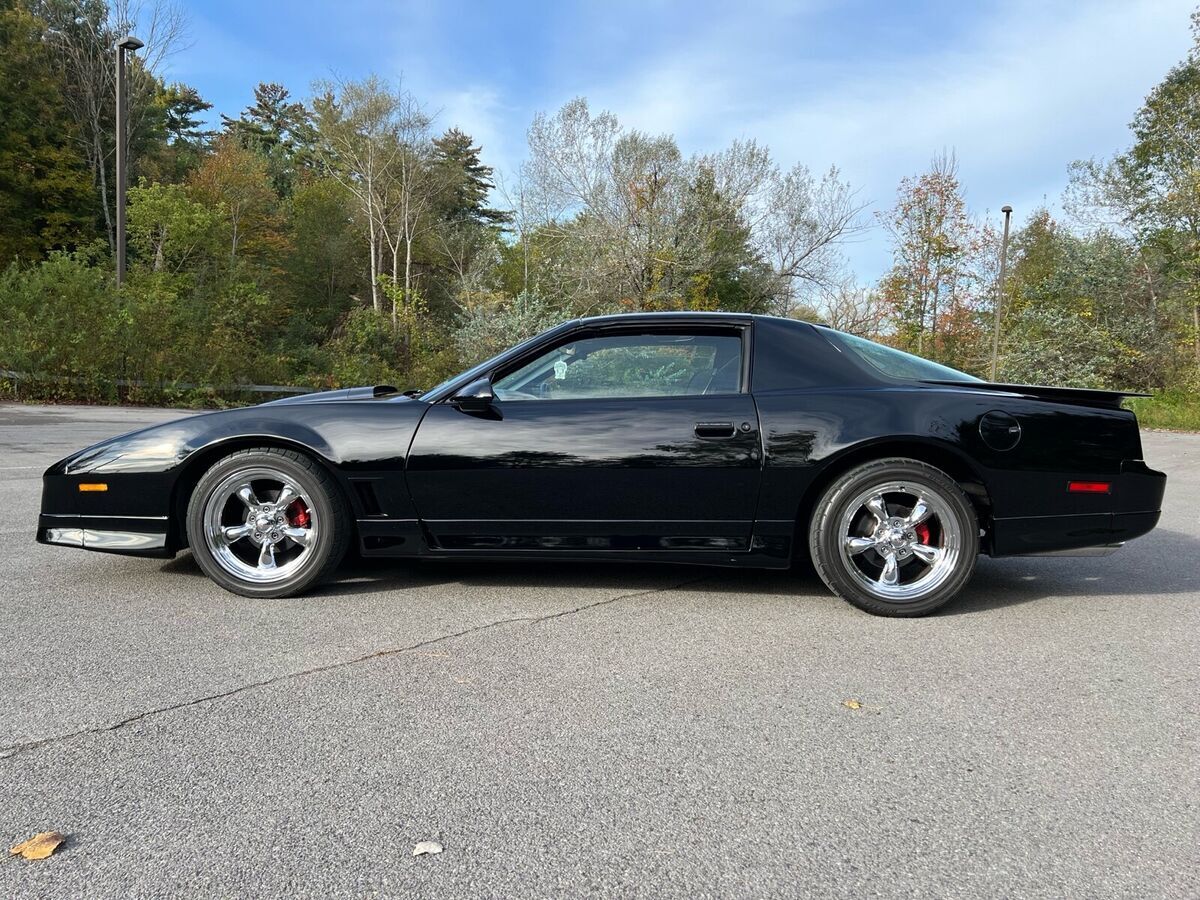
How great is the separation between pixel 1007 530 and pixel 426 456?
257cm

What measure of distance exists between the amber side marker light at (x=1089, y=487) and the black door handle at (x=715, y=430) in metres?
1.50

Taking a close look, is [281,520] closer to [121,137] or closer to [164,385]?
[164,385]

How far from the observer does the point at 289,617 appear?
332cm

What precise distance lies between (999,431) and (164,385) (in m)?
18.7

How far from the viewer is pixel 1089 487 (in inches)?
137

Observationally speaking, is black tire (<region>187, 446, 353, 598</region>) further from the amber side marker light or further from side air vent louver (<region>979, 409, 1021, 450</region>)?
the amber side marker light

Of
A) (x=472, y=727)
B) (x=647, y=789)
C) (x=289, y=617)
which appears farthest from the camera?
(x=289, y=617)

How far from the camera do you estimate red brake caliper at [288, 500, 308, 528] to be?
3641 mm

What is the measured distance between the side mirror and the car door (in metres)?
0.01

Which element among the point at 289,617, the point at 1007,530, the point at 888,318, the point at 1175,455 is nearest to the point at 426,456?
the point at 289,617

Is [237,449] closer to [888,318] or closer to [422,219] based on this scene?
[888,318]

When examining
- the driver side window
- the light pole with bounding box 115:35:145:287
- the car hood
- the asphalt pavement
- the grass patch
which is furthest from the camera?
the grass patch

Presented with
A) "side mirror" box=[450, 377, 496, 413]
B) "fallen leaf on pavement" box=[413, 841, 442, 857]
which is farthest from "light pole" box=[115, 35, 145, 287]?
"fallen leaf on pavement" box=[413, 841, 442, 857]

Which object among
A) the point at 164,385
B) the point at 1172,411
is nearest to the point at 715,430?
the point at 164,385
